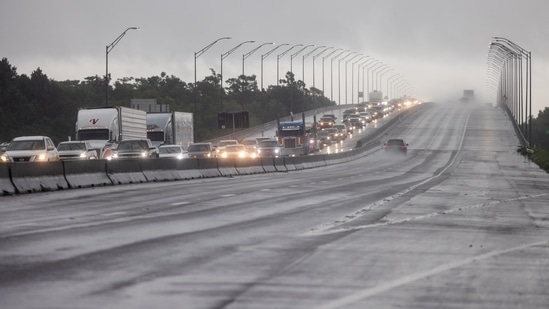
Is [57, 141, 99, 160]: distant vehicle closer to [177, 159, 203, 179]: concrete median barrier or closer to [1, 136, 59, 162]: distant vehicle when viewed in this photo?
[1, 136, 59, 162]: distant vehicle

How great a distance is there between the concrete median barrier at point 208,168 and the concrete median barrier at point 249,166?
145 inches

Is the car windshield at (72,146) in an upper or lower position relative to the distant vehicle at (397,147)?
upper

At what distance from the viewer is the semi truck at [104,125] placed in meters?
61.9

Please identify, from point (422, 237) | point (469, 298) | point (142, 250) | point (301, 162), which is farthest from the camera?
point (301, 162)

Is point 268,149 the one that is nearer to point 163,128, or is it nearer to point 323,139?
point 163,128

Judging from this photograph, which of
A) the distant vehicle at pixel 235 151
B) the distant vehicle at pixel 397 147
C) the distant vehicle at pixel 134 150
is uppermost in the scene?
the distant vehicle at pixel 134 150

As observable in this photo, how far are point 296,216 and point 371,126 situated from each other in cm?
14052

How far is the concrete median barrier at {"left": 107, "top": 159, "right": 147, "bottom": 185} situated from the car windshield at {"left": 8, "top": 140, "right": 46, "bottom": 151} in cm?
980

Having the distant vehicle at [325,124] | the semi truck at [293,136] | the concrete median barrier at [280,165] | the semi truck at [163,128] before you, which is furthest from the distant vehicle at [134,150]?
the distant vehicle at [325,124]

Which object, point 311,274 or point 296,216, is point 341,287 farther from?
point 296,216

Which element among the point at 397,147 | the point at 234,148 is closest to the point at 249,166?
the point at 234,148

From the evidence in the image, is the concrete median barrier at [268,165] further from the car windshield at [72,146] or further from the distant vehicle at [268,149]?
the distant vehicle at [268,149]

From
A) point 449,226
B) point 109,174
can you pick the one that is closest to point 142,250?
point 449,226

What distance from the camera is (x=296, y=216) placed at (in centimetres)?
2145
